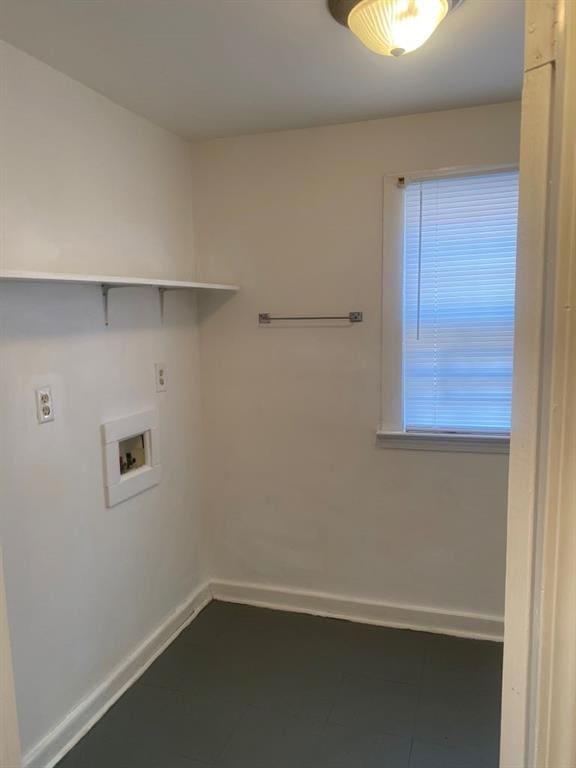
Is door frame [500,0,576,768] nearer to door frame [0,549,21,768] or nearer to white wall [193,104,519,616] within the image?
door frame [0,549,21,768]

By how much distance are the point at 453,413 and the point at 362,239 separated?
0.90m

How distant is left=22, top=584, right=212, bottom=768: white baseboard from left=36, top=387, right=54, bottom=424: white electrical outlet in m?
1.10

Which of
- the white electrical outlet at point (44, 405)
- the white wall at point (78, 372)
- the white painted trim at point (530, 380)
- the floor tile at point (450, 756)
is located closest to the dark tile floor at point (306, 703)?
the floor tile at point (450, 756)

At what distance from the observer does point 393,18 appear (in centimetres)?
141

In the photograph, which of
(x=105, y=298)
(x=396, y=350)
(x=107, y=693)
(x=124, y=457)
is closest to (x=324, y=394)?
(x=396, y=350)

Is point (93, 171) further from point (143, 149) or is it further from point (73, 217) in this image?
point (143, 149)

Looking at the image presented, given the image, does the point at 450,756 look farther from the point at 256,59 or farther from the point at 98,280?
the point at 256,59

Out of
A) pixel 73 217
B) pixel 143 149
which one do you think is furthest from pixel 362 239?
pixel 73 217

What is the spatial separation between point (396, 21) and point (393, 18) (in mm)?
12

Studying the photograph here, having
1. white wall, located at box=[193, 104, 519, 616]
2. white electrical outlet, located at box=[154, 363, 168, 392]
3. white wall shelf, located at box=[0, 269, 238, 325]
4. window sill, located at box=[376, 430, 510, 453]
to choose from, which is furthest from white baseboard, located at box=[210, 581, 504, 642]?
white wall shelf, located at box=[0, 269, 238, 325]

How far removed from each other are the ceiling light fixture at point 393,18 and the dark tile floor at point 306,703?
2273 mm

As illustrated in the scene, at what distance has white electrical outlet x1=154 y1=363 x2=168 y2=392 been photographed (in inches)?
98.0

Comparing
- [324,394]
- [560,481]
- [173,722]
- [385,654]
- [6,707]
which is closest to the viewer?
[560,481]

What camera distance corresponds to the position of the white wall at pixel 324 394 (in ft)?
8.14
